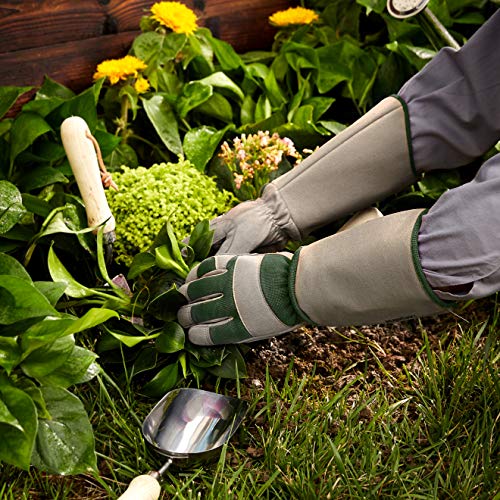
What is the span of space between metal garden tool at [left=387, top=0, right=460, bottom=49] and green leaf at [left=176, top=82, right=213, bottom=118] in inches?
20.8

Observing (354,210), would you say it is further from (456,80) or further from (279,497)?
(279,497)

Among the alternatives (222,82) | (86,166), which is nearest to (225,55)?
(222,82)

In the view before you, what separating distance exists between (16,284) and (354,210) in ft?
2.38

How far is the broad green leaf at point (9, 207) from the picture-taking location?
1.35 metres

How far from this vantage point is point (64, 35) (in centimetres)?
189

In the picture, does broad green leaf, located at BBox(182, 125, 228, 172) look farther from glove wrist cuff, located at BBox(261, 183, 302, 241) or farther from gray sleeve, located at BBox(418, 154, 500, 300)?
gray sleeve, located at BBox(418, 154, 500, 300)

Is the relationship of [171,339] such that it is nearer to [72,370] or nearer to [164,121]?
[72,370]

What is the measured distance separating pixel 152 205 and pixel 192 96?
45cm

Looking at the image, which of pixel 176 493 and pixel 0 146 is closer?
pixel 176 493

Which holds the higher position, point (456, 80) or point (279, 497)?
point (456, 80)

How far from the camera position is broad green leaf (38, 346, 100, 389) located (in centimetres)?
115

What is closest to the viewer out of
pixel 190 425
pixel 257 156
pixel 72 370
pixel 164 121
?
pixel 72 370

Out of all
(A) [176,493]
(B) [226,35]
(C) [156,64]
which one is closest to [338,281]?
(A) [176,493]

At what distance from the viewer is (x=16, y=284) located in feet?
3.71
